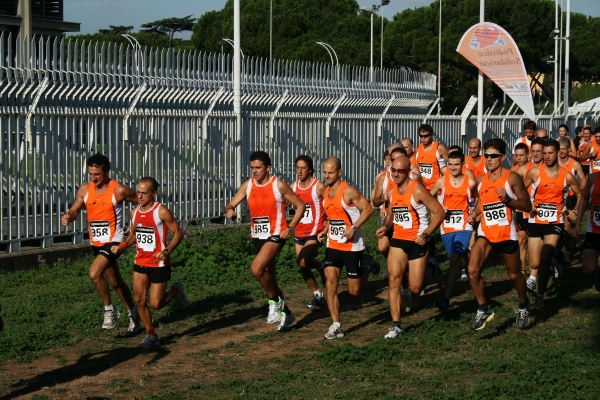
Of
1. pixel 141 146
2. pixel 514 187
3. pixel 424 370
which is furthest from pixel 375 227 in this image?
pixel 424 370

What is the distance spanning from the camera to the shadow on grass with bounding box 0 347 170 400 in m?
7.21

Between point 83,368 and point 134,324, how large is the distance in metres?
1.37

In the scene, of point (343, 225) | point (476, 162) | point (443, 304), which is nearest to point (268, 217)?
point (343, 225)

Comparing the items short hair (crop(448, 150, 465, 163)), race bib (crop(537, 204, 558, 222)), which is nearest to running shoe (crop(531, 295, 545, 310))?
race bib (crop(537, 204, 558, 222))

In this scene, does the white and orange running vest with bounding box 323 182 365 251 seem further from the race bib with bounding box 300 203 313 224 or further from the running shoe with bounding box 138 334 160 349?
the running shoe with bounding box 138 334 160 349

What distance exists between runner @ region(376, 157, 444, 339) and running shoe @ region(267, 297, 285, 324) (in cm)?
128

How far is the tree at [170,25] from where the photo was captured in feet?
288

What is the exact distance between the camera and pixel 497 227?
30.2ft

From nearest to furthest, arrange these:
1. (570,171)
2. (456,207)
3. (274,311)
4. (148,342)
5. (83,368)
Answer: (83,368), (148,342), (274,311), (456,207), (570,171)

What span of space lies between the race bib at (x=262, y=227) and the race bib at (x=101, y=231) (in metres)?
1.50

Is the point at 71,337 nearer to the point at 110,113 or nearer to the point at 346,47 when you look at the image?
the point at 110,113

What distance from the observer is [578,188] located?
34.4ft

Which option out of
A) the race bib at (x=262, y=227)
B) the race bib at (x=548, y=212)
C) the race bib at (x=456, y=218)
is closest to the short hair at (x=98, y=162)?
the race bib at (x=262, y=227)

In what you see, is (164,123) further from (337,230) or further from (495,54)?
(495,54)
